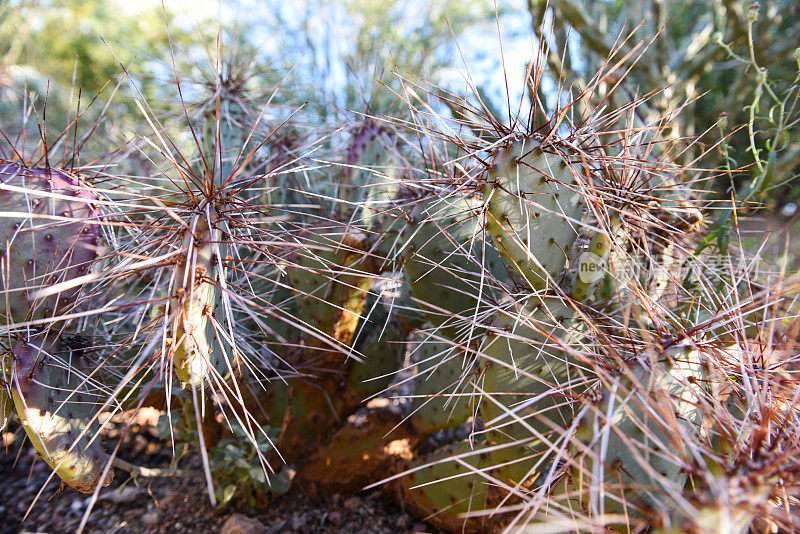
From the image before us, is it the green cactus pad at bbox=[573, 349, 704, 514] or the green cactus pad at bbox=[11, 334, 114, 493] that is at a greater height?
the green cactus pad at bbox=[11, 334, 114, 493]

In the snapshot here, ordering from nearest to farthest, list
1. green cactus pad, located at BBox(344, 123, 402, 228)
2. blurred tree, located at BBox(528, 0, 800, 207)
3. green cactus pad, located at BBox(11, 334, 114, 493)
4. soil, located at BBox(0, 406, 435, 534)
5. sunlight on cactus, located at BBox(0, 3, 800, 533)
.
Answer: sunlight on cactus, located at BBox(0, 3, 800, 533), green cactus pad, located at BBox(11, 334, 114, 493), soil, located at BBox(0, 406, 435, 534), green cactus pad, located at BBox(344, 123, 402, 228), blurred tree, located at BBox(528, 0, 800, 207)

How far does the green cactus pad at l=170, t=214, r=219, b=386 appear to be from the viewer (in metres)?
0.75

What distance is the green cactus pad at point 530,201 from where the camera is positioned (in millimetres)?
954

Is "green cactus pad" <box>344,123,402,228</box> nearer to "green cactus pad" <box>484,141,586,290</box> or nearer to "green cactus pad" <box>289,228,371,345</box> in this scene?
"green cactus pad" <box>289,228,371,345</box>

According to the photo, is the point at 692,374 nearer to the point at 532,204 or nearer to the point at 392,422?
the point at 532,204

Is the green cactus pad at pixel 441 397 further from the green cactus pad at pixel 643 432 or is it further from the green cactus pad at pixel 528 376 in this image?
the green cactus pad at pixel 643 432

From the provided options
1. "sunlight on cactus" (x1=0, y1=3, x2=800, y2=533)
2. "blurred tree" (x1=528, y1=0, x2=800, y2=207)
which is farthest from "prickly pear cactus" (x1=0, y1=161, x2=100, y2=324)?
"blurred tree" (x1=528, y1=0, x2=800, y2=207)

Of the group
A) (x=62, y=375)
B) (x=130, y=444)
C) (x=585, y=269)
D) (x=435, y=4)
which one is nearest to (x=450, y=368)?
(x=585, y=269)

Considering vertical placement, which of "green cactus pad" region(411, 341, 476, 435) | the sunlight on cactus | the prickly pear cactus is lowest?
"green cactus pad" region(411, 341, 476, 435)

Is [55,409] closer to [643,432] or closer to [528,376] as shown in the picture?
[528,376]

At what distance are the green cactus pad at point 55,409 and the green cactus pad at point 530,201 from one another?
874mm

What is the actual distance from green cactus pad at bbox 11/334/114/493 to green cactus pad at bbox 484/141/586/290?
87 centimetres

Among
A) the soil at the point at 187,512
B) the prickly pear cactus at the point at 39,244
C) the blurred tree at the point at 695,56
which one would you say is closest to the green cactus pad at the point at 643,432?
the soil at the point at 187,512

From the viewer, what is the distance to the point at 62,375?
1.02 m
